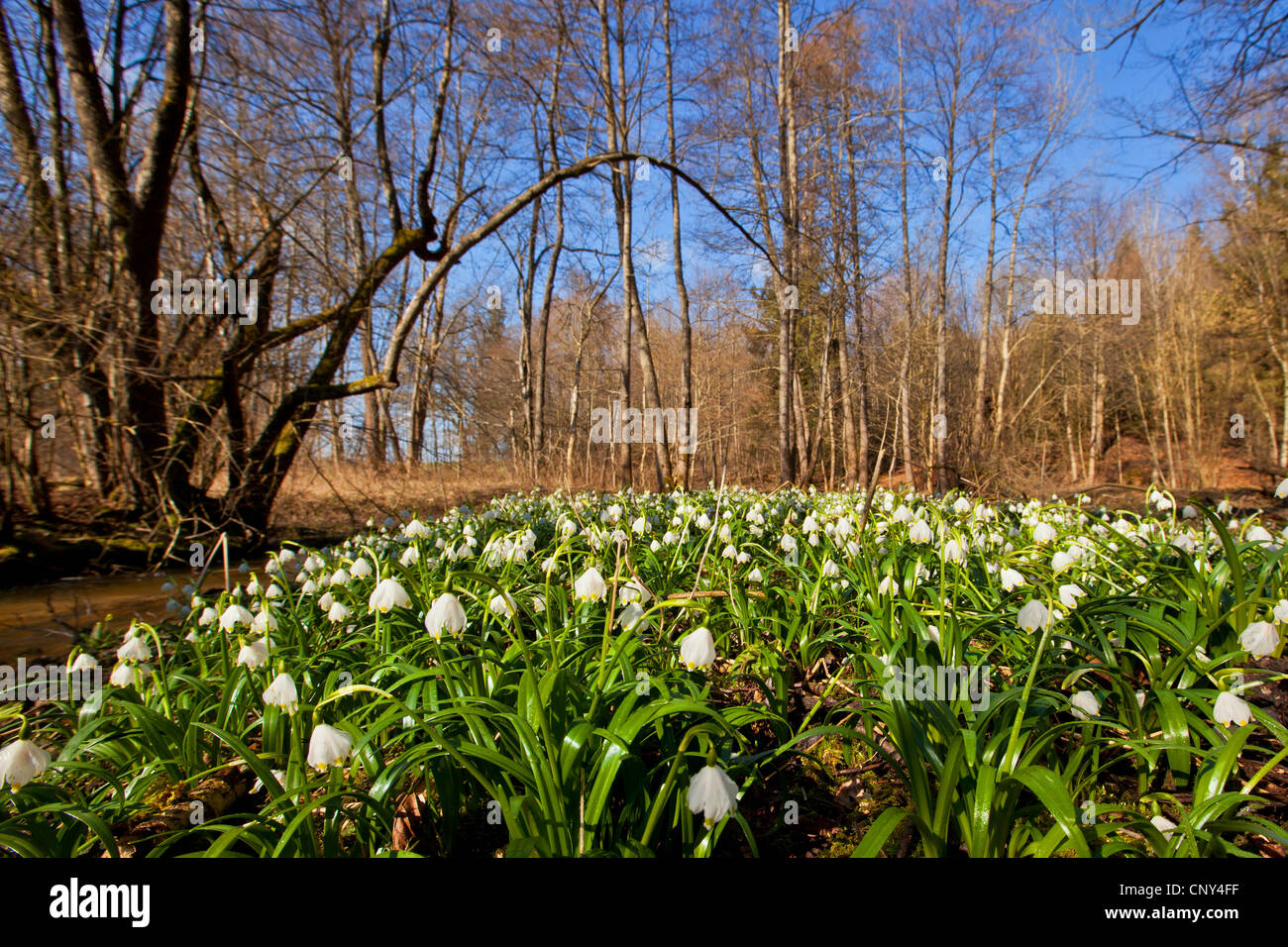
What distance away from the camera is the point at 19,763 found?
4.88ft

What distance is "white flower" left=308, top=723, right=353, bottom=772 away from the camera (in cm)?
149

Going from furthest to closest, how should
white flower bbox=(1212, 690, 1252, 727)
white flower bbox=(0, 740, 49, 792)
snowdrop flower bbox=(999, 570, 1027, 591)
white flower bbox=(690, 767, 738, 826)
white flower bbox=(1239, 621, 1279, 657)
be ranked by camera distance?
snowdrop flower bbox=(999, 570, 1027, 591) < white flower bbox=(1239, 621, 1279, 657) < white flower bbox=(1212, 690, 1252, 727) < white flower bbox=(0, 740, 49, 792) < white flower bbox=(690, 767, 738, 826)

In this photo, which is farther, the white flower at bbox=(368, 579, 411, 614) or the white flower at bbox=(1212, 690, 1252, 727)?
the white flower at bbox=(368, 579, 411, 614)

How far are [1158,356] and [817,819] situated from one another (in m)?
22.4

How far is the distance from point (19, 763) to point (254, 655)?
28.6 inches

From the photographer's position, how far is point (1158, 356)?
17.8 metres

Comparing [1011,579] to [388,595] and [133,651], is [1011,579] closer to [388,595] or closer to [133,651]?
[388,595]

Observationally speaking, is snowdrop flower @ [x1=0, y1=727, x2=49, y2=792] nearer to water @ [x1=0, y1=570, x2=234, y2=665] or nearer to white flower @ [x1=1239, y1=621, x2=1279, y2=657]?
water @ [x1=0, y1=570, x2=234, y2=665]

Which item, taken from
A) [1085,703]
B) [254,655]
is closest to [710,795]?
[1085,703]

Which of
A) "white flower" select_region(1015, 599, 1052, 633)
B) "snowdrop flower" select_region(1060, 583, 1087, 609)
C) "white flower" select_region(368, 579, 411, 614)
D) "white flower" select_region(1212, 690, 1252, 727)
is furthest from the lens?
"snowdrop flower" select_region(1060, 583, 1087, 609)

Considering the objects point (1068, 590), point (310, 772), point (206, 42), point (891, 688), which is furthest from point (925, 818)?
point (206, 42)

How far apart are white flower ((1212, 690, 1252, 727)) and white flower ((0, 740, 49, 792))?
3.15 metres

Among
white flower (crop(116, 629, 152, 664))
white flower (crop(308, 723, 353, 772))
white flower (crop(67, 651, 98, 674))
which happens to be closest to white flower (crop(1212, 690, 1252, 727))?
white flower (crop(308, 723, 353, 772))

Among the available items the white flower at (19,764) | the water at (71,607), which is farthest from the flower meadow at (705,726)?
the water at (71,607)
